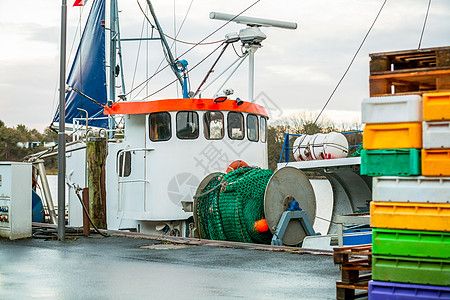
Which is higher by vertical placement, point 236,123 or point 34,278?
point 236,123

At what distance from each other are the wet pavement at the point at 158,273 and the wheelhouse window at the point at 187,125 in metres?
4.07

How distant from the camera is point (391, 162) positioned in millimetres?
5977

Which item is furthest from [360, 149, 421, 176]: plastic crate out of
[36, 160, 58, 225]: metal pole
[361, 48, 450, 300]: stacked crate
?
[36, 160, 58, 225]: metal pole

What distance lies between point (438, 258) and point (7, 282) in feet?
17.2

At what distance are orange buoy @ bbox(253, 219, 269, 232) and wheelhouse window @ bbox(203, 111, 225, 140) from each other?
3539 mm

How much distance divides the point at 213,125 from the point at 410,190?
10623 mm

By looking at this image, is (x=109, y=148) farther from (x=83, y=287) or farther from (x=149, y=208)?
(x=83, y=287)

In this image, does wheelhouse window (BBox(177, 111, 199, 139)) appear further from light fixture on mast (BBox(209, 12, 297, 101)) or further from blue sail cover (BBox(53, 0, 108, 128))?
blue sail cover (BBox(53, 0, 108, 128))

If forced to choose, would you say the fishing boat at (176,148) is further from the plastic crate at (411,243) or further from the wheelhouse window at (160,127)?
the plastic crate at (411,243)

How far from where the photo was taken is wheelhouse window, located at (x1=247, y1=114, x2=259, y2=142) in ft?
55.8

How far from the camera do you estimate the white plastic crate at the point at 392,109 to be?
19.3 feet

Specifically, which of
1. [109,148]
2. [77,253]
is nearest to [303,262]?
[77,253]

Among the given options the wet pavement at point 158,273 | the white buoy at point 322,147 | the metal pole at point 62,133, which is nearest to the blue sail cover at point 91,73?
the white buoy at point 322,147

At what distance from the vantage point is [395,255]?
5977mm
